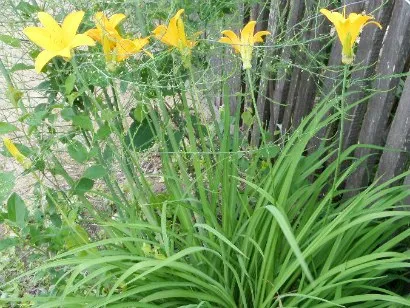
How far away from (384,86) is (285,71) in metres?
0.50

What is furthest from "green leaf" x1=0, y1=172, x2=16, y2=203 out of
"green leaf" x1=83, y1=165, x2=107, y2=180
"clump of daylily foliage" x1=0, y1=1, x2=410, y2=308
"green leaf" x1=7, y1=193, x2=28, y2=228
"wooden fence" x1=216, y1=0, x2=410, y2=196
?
"wooden fence" x1=216, y1=0, x2=410, y2=196

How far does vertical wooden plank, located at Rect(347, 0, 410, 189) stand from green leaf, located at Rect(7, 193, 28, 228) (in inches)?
43.5

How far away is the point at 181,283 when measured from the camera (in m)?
1.53

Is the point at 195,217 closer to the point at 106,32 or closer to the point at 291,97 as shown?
the point at 291,97

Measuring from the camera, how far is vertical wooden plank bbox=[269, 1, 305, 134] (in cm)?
214

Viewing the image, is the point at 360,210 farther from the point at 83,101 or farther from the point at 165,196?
the point at 83,101

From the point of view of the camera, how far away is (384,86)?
175 cm

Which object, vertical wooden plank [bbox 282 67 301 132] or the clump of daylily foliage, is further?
vertical wooden plank [bbox 282 67 301 132]

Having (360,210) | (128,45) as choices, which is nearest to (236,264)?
(360,210)

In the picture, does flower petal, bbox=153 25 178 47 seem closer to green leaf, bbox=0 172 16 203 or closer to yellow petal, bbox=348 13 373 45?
yellow petal, bbox=348 13 373 45

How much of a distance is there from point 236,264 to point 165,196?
436 mm

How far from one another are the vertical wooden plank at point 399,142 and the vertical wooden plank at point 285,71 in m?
0.37

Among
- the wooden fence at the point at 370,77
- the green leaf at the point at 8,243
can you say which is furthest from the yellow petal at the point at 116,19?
the green leaf at the point at 8,243

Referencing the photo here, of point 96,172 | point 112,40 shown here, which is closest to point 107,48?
point 112,40
